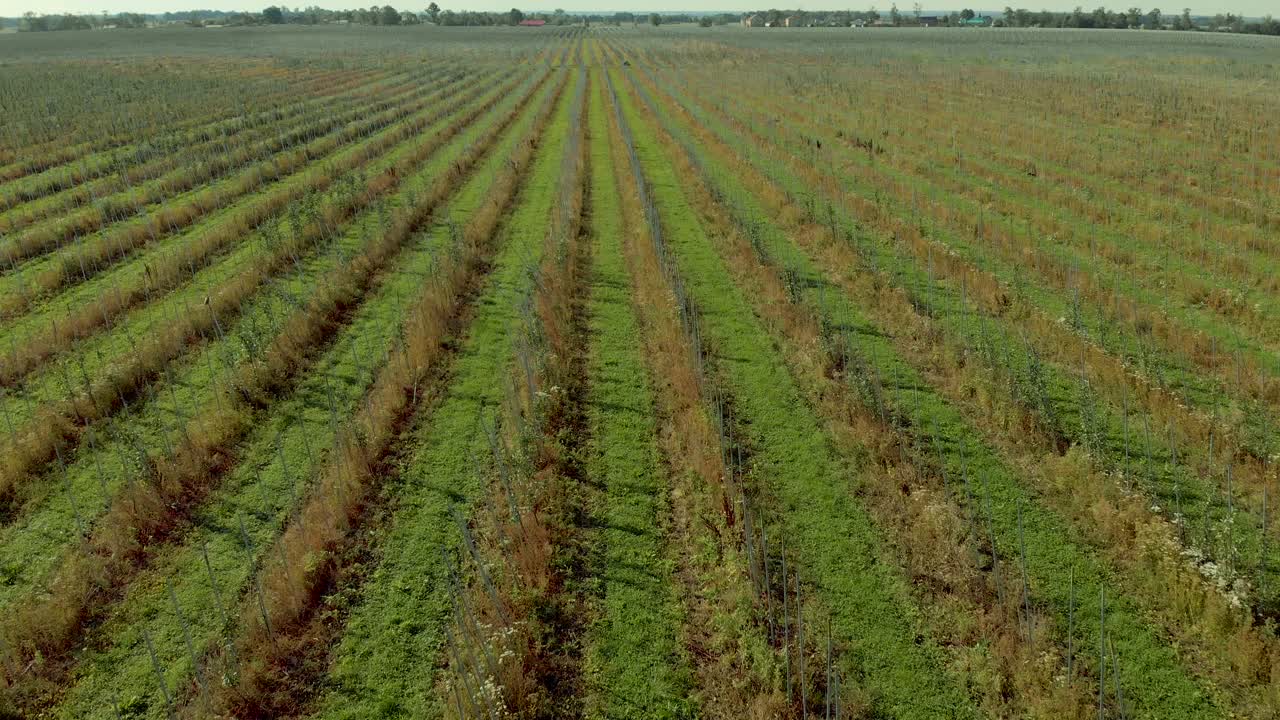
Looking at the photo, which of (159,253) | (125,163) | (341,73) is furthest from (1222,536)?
(341,73)

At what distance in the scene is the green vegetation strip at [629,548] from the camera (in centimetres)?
655

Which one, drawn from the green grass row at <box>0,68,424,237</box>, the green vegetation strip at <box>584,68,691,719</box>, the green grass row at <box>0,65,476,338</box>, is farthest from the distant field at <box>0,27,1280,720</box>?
the green grass row at <box>0,68,424,237</box>

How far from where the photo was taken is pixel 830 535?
27.0ft

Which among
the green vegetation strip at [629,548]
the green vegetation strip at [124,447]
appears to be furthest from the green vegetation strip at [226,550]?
the green vegetation strip at [629,548]

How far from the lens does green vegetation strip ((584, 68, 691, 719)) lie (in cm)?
655

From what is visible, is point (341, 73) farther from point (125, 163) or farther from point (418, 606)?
point (418, 606)

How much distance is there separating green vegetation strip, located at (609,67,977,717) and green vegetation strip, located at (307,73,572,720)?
362 centimetres

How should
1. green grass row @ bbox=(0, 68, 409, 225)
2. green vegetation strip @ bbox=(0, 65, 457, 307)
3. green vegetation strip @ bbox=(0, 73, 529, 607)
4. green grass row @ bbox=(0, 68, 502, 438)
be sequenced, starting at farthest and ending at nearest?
1. green grass row @ bbox=(0, 68, 409, 225)
2. green vegetation strip @ bbox=(0, 65, 457, 307)
3. green grass row @ bbox=(0, 68, 502, 438)
4. green vegetation strip @ bbox=(0, 73, 529, 607)

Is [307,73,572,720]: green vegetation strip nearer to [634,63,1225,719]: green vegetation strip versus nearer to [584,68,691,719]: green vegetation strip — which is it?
[584,68,691,719]: green vegetation strip

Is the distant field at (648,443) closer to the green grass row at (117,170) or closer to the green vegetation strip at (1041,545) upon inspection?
the green vegetation strip at (1041,545)

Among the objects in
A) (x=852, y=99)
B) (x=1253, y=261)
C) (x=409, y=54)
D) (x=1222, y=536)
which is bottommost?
(x=1222, y=536)

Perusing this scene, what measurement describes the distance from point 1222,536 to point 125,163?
1234 inches

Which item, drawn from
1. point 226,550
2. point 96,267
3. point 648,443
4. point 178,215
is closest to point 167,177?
point 178,215

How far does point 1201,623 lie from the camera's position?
263 inches
